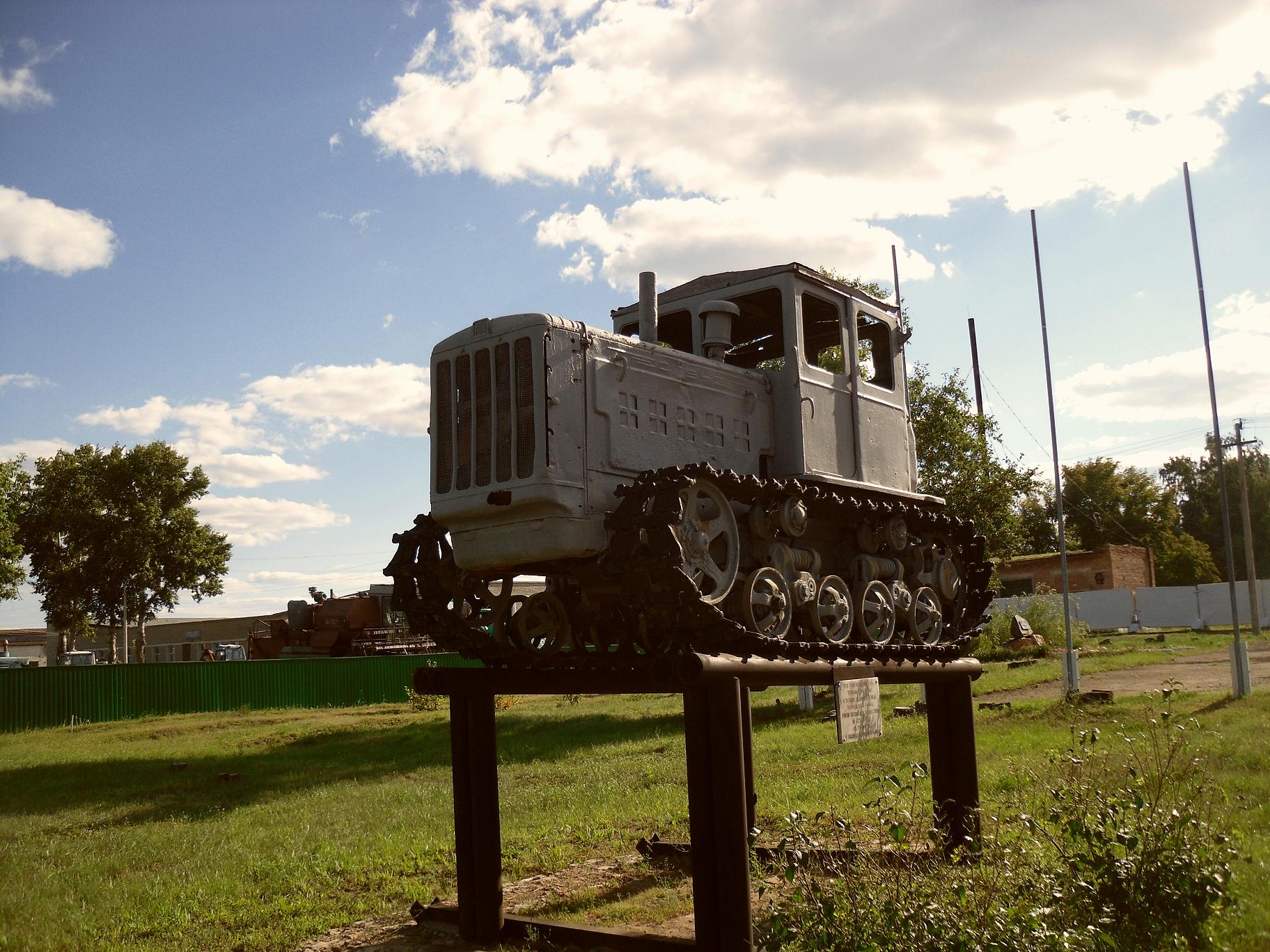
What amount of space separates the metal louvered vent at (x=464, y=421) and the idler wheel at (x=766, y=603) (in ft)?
6.52

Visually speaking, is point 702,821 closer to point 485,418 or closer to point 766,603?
point 766,603

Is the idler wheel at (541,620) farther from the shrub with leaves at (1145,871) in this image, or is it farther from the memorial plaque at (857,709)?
the shrub with leaves at (1145,871)

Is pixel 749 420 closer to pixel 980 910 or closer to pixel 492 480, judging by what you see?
pixel 492 480

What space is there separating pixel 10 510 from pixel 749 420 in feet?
150

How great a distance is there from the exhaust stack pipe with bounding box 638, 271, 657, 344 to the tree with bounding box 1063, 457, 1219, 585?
59906 millimetres

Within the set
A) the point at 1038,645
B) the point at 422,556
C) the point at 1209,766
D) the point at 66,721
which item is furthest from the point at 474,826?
the point at 1038,645

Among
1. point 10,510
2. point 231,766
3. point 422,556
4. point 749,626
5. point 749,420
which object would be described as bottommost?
point 231,766

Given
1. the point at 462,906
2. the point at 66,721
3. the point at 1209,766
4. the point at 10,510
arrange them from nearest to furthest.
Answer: the point at 462,906 → the point at 1209,766 → the point at 66,721 → the point at 10,510

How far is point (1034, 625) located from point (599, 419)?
30.2 meters

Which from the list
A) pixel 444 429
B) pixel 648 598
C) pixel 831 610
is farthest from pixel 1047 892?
pixel 444 429

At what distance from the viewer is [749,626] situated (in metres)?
7.21

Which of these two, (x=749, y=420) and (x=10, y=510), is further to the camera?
(x=10, y=510)

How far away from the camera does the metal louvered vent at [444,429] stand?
7266 millimetres

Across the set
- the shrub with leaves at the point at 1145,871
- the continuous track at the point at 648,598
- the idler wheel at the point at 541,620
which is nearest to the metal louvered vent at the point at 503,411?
the continuous track at the point at 648,598
